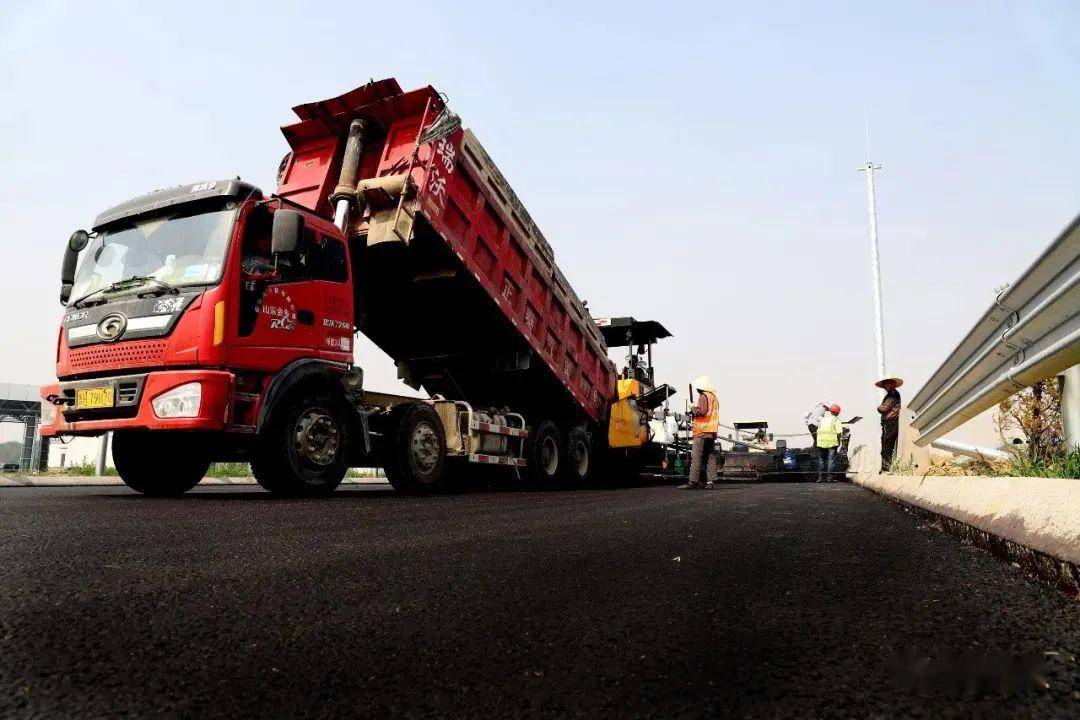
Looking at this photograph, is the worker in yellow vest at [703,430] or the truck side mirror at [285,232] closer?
the truck side mirror at [285,232]

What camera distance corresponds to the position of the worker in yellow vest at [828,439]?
50.7ft

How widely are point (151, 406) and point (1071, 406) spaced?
5.90 metres

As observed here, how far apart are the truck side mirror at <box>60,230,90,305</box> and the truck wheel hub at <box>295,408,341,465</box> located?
2431mm

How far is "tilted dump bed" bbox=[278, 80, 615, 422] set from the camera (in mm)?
7141

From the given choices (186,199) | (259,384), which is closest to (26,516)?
(259,384)

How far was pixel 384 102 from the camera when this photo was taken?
7262mm

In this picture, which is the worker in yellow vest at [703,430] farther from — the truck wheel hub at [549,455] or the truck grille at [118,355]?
the truck grille at [118,355]

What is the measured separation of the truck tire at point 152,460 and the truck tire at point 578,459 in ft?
15.7

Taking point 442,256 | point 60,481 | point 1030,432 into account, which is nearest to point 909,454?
point 1030,432

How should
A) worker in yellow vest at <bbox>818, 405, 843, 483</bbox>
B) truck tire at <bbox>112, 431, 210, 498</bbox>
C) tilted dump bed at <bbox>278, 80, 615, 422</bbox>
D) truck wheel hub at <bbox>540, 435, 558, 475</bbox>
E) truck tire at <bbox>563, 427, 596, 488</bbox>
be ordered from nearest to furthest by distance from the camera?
1. truck tire at <bbox>112, 431, 210, 498</bbox>
2. tilted dump bed at <bbox>278, 80, 615, 422</bbox>
3. truck wheel hub at <bbox>540, 435, 558, 475</bbox>
4. truck tire at <bbox>563, 427, 596, 488</bbox>
5. worker in yellow vest at <bbox>818, 405, 843, 483</bbox>

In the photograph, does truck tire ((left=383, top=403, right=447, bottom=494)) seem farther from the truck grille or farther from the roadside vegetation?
the roadside vegetation

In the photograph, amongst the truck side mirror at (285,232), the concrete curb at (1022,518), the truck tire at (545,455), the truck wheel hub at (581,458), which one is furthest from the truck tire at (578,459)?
the concrete curb at (1022,518)

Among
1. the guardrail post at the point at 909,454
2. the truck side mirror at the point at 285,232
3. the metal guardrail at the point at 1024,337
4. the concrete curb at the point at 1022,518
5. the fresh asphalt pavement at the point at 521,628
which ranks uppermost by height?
the truck side mirror at the point at 285,232

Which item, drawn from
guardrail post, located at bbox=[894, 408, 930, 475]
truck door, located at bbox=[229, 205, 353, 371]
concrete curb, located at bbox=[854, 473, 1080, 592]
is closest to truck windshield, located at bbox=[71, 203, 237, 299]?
truck door, located at bbox=[229, 205, 353, 371]
